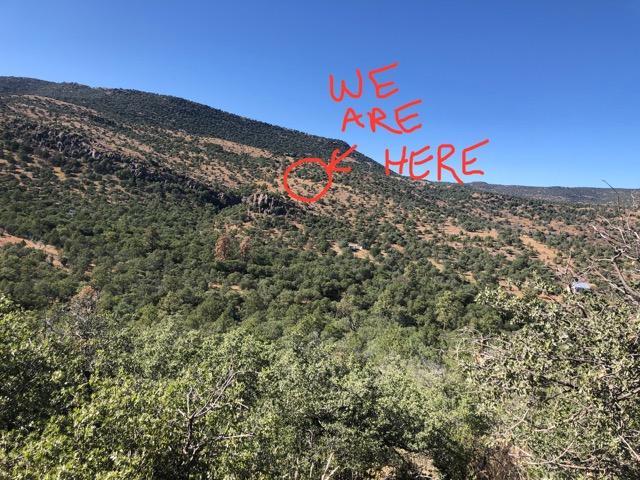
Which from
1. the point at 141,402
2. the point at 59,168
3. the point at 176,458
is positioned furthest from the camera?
the point at 59,168

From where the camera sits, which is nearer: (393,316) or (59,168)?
(393,316)

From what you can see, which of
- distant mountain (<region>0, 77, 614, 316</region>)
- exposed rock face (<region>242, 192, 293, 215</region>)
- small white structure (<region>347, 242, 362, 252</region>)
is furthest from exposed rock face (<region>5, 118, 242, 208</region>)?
small white structure (<region>347, 242, 362, 252</region>)

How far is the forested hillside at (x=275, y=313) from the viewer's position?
298 inches

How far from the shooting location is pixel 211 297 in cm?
4169

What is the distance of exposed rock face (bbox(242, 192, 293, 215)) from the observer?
7219 centimetres

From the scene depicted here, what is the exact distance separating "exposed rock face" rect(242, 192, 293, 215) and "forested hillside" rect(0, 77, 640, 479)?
0.45 metres

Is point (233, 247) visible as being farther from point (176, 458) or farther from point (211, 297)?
point (176, 458)

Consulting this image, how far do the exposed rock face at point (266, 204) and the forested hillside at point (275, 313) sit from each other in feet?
1.47

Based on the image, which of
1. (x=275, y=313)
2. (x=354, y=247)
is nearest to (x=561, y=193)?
(x=354, y=247)

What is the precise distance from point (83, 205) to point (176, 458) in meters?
59.7

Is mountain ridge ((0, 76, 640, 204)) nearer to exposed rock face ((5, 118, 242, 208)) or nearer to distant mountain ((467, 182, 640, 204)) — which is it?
distant mountain ((467, 182, 640, 204))

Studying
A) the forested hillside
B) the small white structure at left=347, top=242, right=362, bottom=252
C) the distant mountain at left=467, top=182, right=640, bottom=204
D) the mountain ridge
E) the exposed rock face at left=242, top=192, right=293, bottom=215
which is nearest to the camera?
the forested hillside

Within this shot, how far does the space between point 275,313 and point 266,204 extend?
114 feet

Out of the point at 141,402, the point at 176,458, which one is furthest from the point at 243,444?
the point at 141,402
